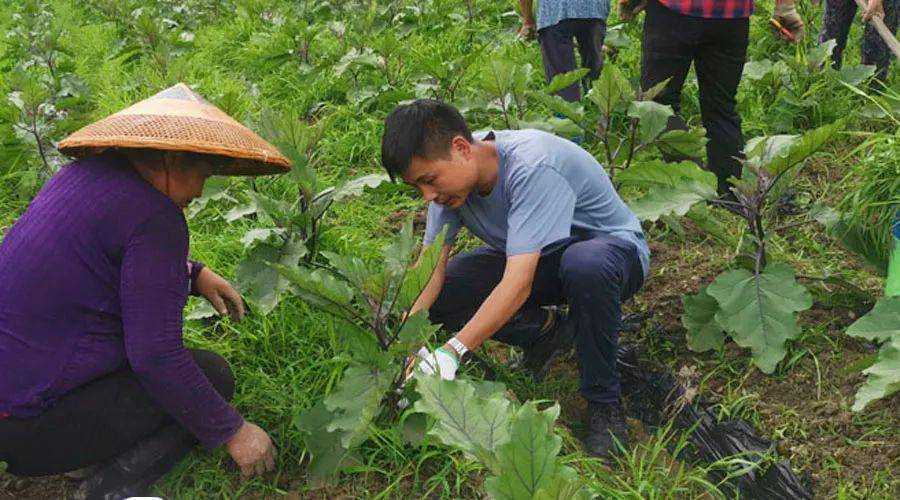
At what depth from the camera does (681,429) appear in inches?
104

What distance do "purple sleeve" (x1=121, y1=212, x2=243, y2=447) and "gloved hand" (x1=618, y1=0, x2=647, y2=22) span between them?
89.6 inches

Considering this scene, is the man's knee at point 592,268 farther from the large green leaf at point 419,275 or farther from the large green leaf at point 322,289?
the large green leaf at point 322,289

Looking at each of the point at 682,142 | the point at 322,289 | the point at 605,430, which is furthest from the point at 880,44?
the point at 322,289

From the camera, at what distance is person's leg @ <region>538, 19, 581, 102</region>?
3924 millimetres

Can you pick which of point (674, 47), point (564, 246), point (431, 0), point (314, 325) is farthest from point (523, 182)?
point (431, 0)

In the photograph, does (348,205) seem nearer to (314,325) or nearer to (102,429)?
(314,325)

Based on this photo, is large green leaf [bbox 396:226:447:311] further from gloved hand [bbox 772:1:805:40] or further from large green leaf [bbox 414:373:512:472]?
gloved hand [bbox 772:1:805:40]

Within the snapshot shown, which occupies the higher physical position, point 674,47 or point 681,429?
point 674,47

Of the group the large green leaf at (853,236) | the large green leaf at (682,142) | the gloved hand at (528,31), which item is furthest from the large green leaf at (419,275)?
the gloved hand at (528,31)

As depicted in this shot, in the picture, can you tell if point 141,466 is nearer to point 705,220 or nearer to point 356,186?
point 356,186

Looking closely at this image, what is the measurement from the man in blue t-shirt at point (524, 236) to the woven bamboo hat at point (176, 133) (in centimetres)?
42

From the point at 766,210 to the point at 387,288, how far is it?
210 cm

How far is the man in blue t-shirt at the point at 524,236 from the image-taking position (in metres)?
2.26

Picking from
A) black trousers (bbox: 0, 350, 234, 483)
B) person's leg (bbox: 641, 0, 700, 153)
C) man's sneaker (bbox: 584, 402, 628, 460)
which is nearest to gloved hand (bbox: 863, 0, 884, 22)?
person's leg (bbox: 641, 0, 700, 153)
